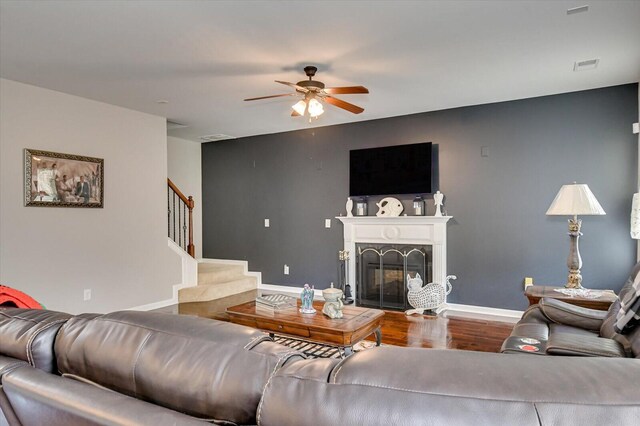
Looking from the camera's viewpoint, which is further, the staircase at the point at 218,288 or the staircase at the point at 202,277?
the staircase at the point at 202,277

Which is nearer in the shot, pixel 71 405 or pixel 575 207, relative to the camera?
pixel 71 405

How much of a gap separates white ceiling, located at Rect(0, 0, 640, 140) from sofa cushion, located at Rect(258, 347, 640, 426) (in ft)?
8.10

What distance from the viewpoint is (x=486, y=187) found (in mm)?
4941

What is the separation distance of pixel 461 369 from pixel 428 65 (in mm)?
3460

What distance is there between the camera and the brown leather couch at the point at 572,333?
1.74m

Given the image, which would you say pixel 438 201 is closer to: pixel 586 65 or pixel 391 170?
pixel 391 170

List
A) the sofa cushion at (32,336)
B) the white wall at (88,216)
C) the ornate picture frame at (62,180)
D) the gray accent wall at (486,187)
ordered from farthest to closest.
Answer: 1. the gray accent wall at (486,187)
2. the ornate picture frame at (62,180)
3. the white wall at (88,216)
4. the sofa cushion at (32,336)

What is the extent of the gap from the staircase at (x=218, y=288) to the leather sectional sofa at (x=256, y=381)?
420cm

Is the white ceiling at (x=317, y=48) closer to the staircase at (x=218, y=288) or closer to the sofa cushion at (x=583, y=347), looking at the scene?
the sofa cushion at (x=583, y=347)

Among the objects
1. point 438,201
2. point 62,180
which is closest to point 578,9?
point 438,201

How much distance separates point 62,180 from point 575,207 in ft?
17.0

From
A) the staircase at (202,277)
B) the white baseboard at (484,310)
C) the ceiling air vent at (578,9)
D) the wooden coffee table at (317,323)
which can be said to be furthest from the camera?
the staircase at (202,277)

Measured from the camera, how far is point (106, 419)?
0.77m

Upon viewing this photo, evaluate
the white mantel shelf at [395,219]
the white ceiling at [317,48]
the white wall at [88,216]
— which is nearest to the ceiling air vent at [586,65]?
the white ceiling at [317,48]
